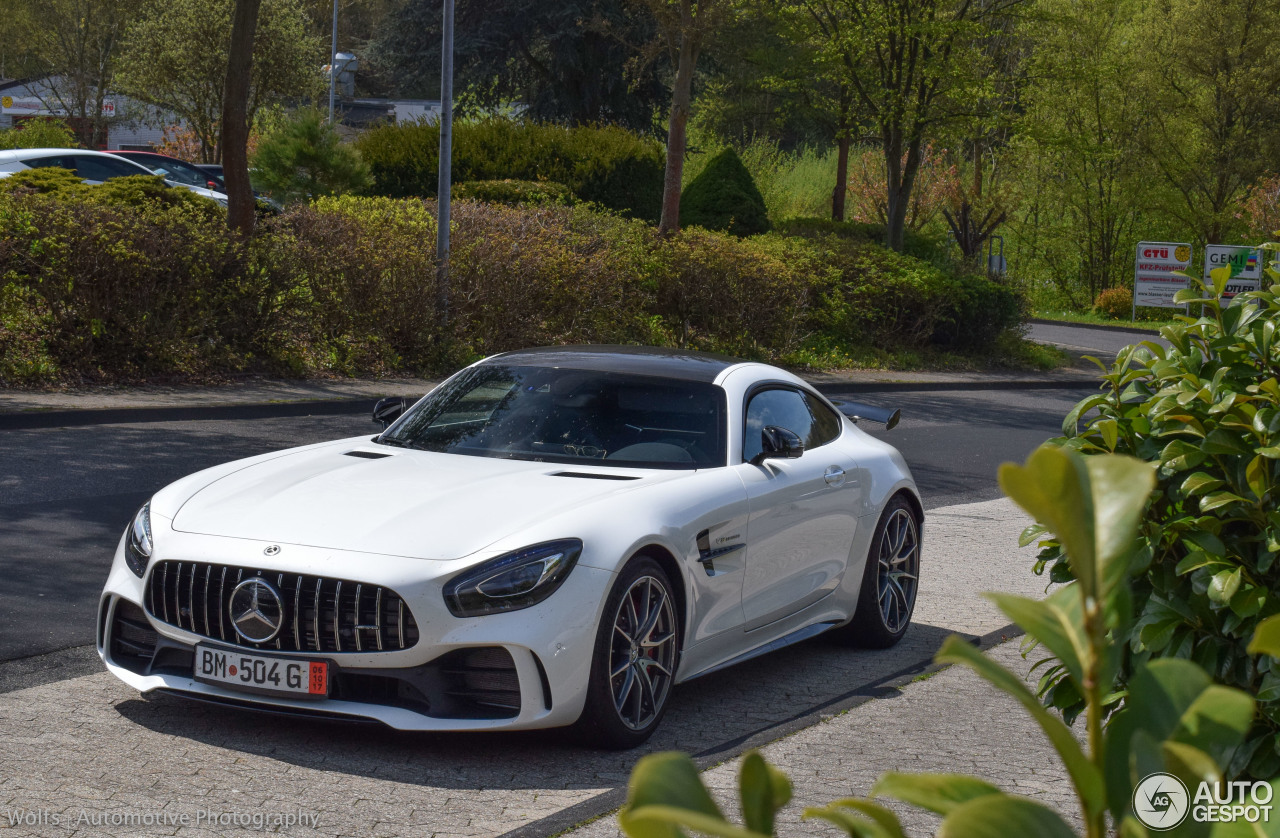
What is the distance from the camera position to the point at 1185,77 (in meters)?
46.0

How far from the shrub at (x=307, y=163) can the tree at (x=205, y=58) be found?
16.2 meters

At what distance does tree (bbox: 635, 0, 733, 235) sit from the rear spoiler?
15825mm

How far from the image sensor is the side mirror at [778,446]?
6.21 meters

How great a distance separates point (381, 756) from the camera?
4953 millimetres

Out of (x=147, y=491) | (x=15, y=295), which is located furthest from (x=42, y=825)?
(x=15, y=295)

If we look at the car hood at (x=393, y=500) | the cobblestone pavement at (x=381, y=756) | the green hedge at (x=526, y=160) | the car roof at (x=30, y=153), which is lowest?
the cobblestone pavement at (x=381, y=756)

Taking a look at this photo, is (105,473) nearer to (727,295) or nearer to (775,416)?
(775,416)

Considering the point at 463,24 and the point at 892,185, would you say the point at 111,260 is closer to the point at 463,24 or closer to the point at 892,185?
the point at 892,185

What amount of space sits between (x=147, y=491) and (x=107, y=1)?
48.5m

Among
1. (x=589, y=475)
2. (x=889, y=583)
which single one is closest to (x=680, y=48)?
(x=889, y=583)

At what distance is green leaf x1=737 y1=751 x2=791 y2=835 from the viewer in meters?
0.89

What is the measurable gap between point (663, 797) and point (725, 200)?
31093 millimetres

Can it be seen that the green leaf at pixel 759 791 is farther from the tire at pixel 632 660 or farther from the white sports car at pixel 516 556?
the tire at pixel 632 660

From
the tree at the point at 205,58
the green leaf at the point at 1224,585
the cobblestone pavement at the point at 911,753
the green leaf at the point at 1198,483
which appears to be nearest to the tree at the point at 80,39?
the tree at the point at 205,58
